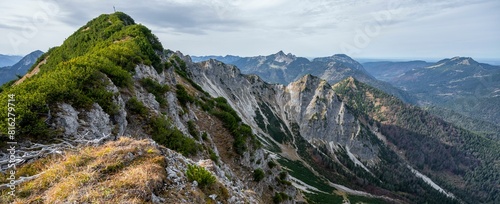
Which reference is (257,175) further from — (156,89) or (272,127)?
(272,127)

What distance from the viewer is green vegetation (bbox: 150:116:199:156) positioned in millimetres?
23672

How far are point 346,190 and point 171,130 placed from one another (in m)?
138

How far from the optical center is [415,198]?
614 ft

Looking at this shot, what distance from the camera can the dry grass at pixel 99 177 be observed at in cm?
965

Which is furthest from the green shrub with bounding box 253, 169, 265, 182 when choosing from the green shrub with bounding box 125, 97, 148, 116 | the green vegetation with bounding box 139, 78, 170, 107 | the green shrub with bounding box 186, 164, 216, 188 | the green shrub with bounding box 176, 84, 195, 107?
the green shrub with bounding box 186, 164, 216, 188

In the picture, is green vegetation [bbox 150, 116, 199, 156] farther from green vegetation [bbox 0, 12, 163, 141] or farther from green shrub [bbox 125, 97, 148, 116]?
green vegetation [bbox 0, 12, 163, 141]

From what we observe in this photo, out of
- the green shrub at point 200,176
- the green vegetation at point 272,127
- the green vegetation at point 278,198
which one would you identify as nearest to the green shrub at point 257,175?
the green vegetation at point 278,198

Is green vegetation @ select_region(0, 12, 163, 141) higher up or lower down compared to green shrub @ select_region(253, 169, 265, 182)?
higher up

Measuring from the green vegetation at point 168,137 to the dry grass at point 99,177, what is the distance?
1048 cm

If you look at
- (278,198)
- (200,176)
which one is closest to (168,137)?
(200,176)

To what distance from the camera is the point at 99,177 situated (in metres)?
10.7

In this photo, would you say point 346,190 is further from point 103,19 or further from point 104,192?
point 104,192

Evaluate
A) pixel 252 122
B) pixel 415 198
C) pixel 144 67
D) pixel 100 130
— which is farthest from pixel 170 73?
pixel 415 198

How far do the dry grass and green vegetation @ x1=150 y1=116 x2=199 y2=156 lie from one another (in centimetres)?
1048
